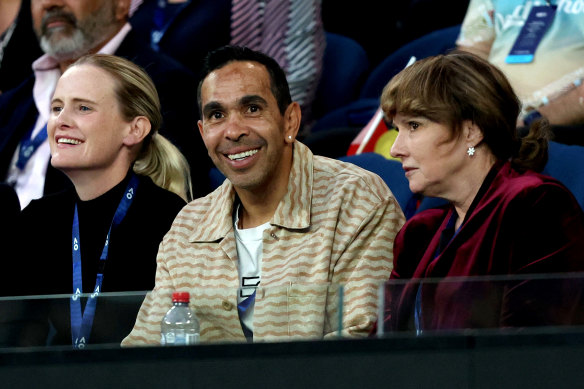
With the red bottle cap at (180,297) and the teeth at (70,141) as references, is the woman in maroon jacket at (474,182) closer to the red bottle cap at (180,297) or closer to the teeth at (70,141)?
the red bottle cap at (180,297)

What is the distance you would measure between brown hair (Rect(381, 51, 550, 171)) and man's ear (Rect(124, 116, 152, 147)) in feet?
2.94

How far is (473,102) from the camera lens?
1.97m

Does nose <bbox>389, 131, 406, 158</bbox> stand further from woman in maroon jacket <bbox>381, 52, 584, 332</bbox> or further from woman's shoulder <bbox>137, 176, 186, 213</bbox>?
woman's shoulder <bbox>137, 176, 186, 213</bbox>

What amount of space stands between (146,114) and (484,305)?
1.60 meters

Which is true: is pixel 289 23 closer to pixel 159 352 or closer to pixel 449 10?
pixel 449 10

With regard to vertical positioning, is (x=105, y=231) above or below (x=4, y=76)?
below

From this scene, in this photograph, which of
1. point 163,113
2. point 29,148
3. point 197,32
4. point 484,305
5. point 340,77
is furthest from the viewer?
point 197,32

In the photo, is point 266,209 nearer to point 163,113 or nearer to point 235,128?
point 235,128

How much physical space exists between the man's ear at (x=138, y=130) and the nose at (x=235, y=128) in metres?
0.46

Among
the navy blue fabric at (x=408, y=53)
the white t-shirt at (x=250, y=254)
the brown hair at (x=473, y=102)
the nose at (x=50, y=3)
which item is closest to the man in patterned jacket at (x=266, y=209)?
the white t-shirt at (x=250, y=254)

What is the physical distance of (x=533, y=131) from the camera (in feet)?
6.72

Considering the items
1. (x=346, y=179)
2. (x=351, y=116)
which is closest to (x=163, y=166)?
(x=346, y=179)

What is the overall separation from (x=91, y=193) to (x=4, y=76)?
1.82m

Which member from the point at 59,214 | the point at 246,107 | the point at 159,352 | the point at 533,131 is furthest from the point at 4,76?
the point at 159,352
